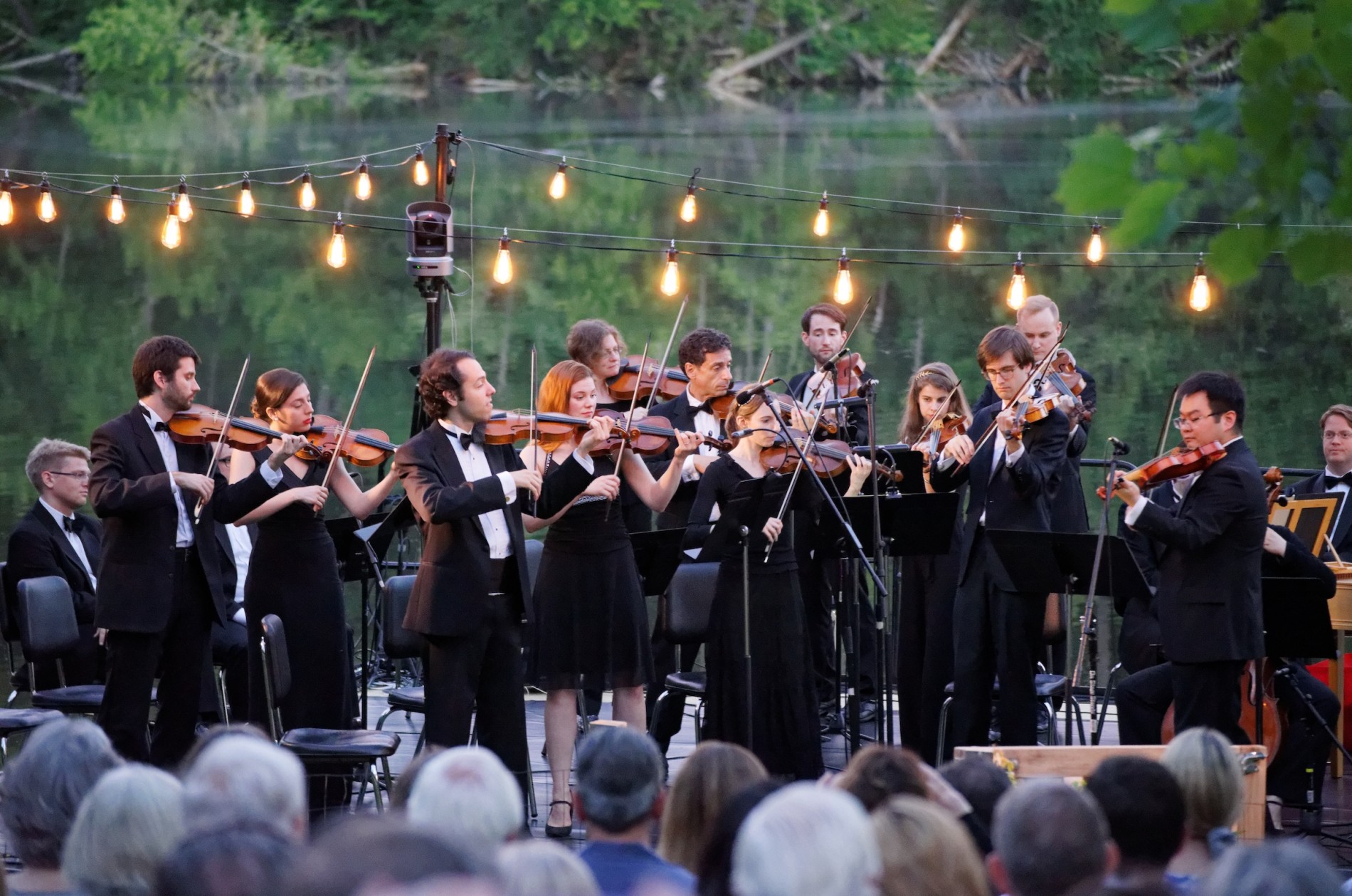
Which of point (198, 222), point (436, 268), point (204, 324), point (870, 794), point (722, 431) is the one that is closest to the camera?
point (870, 794)

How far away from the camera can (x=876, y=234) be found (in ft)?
91.3

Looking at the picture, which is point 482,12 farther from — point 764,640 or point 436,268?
point 764,640

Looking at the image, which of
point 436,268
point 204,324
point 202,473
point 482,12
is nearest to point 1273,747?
point 202,473

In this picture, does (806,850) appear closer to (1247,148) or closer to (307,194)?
(1247,148)

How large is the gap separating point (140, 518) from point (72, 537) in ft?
3.92

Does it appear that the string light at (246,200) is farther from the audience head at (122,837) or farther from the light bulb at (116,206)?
the audience head at (122,837)

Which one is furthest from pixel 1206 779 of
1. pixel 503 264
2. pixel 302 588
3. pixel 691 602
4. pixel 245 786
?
pixel 503 264

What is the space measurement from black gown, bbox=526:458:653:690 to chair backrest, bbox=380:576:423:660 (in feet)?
1.45

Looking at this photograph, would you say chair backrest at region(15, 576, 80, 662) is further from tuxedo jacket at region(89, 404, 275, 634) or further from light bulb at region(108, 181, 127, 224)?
light bulb at region(108, 181, 127, 224)

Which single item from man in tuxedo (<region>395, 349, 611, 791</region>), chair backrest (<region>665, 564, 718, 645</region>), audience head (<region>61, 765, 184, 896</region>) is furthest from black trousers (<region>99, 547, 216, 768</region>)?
audience head (<region>61, 765, 184, 896</region>)

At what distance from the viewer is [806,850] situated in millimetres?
2705

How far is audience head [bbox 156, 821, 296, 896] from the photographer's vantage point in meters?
2.31

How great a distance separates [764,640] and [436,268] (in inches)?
126

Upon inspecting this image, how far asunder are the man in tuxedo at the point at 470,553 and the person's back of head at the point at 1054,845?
2.92 metres
